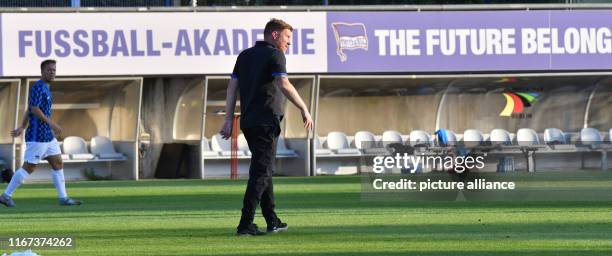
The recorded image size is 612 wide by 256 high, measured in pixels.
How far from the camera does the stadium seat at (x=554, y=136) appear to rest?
99.7 feet

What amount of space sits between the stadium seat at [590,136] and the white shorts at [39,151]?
15124 mm

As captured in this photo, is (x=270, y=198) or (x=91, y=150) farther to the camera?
(x=91, y=150)

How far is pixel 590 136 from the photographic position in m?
30.5

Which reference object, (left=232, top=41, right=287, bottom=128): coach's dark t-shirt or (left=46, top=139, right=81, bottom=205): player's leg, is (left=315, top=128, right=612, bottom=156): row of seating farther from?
(left=232, top=41, right=287, bottom=128): coach's dark t-shirt

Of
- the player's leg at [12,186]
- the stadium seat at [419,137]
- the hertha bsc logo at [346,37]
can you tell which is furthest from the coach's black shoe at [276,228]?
the stadium seat at [419,137]

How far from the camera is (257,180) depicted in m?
12.6

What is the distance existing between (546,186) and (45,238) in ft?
29.1

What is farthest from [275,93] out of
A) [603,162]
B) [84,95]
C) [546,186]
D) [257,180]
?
[603,162]

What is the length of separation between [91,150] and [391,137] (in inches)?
247

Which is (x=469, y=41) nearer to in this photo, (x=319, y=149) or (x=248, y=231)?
(x=319, y=149)

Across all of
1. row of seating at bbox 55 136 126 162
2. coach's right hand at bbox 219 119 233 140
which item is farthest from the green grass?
row of seating at bbox 55 136 126 162

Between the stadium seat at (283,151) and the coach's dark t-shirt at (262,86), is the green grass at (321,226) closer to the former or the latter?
the coach's dark t-shirt at (262,86)

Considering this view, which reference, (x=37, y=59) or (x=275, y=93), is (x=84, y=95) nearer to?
(x=37, y=59)

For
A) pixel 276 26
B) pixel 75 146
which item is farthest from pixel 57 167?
pixel 75 146
